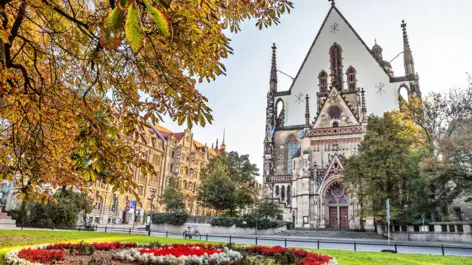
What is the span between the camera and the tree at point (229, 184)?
38594 mm

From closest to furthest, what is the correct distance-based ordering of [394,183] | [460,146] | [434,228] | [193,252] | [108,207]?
[193,252] < [460,146] < [434,228] < [394,183] < [108,207]

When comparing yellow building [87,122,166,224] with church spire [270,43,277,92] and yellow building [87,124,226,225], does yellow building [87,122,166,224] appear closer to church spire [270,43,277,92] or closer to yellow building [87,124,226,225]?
yellow building [87,124,226,225]

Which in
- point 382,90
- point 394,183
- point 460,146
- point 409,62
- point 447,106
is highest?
point 409,62

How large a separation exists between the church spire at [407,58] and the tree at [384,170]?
1758 cm

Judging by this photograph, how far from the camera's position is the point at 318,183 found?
37.4m

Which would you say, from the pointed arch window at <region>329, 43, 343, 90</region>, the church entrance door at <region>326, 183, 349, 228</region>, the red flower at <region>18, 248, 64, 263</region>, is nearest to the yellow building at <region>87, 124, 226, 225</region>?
the pointed arch window at <region>329, 43, 343, 90</region>

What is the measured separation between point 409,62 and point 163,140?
41.6 meters

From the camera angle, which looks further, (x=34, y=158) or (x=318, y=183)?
(x=318, y=183)

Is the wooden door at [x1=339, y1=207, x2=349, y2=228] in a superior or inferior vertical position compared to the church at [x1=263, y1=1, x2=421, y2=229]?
inferior

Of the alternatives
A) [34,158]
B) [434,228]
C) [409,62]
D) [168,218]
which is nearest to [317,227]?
[434,228]

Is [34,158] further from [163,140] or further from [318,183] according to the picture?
[163,140]

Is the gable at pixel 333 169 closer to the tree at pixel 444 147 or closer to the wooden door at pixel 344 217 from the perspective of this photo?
the wooden door at pixel 344 217

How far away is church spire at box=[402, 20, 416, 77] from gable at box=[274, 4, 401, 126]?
2643 mm

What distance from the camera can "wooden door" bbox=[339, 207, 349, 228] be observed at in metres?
36.3
